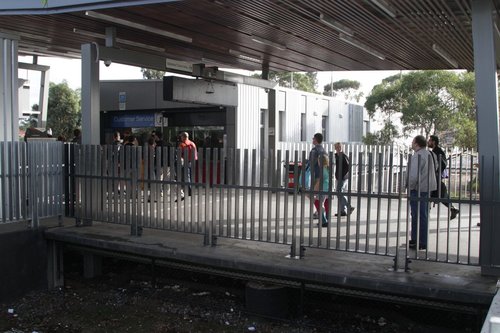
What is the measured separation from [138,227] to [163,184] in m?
0.91

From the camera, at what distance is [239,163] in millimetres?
7355

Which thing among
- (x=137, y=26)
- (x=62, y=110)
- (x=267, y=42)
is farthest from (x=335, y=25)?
(x=62, y=110)

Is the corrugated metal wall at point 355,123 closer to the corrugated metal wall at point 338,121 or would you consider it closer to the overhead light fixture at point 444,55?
the corrugated metal wall at point 338,121

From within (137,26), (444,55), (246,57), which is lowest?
(444,55)

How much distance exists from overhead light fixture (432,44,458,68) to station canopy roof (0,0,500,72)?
25 millimetres

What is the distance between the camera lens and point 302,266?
6.49 metres

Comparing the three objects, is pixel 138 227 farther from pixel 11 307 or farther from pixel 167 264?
pixel 11 307

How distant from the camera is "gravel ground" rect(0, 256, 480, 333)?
21.9 ft

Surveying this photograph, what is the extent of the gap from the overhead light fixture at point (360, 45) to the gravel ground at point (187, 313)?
4.89m

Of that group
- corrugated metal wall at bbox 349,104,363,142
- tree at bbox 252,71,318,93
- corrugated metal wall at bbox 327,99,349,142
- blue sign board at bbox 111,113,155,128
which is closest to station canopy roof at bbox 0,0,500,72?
blue sign board at bbox 111,113,155,128

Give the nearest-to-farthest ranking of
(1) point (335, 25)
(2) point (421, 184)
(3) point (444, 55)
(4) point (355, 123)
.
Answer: (2) point (421, 184), (1) point (335, 25), (3) point (444, 55), (4) point (355, 123)

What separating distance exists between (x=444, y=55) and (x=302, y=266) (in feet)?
23.3

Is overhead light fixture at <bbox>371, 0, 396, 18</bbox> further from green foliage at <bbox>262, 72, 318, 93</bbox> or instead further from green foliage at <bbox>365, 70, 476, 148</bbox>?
green foliage at <bbox>262, 72, 318, 93</bbox>

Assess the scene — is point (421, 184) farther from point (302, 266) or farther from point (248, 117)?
point (248, 117)
